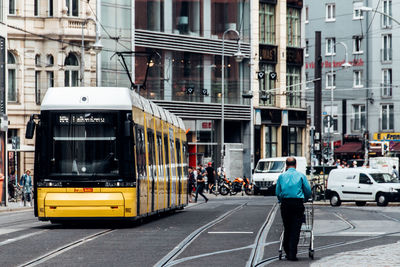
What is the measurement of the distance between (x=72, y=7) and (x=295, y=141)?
23.0 meters

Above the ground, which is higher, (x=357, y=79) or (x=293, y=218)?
(x=357, y=79)

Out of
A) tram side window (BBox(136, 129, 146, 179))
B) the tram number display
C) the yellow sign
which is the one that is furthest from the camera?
the yellow sign

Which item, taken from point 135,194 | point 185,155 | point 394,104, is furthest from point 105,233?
point 394,104

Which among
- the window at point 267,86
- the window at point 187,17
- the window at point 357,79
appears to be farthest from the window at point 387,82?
the window at point 187,17

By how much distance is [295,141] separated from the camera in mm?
Result: 71375

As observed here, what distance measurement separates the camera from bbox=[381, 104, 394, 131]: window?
8356 centimetres

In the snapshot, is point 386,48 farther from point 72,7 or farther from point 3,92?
point 3,92

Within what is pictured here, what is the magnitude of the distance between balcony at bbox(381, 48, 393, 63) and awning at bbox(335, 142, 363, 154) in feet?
23.4

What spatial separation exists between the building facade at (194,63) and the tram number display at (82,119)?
33.3m

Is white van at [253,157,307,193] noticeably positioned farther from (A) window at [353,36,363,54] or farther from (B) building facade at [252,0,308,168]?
(A) window at [353,36,363,54]

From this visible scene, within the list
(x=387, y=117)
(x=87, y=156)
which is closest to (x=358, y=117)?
(x=387, y=117)

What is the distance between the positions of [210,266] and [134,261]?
1284 millimetres

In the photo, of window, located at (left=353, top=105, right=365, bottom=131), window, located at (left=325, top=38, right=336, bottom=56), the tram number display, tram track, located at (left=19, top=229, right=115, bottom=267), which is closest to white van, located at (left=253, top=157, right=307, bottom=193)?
window, located at (left=353, top=105, right=365, bottom=131)

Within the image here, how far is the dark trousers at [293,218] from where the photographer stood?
14656 millimetres
